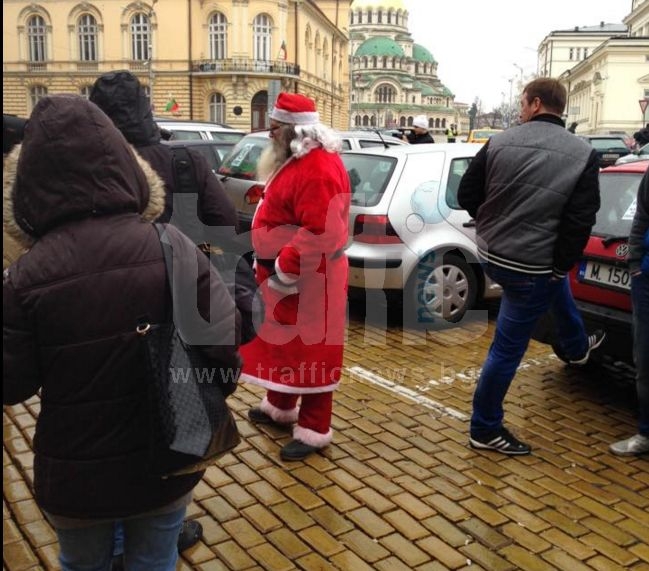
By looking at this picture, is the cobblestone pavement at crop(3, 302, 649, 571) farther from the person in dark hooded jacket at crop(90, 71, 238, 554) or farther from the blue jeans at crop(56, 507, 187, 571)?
the blue jeans at crop(56, 507, 187, 571)

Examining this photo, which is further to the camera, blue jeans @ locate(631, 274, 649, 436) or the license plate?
the license plate

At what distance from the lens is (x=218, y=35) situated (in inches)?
2329

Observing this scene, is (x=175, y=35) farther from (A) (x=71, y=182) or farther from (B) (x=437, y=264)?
(A) (x=71, y=182)

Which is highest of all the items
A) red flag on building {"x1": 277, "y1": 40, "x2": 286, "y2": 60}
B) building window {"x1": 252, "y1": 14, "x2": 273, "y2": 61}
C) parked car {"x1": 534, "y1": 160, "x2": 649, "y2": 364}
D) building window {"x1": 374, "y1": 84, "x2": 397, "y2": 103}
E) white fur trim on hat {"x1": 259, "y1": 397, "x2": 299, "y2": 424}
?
building window {"x1": 374, "y1": 84, "x2": 397, "y2": 103}

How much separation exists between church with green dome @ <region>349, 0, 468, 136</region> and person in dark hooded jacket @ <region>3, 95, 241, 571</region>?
135 m

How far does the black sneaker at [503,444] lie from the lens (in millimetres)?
4312

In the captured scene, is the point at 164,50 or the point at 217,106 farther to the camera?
the point at 217,106

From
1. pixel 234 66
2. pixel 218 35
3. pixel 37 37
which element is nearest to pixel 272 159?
pixel 234 66

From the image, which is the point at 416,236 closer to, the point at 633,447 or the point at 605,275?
the point at 605,275

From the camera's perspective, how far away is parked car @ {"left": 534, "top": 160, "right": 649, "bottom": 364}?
4.73m

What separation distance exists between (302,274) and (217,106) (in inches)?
2305

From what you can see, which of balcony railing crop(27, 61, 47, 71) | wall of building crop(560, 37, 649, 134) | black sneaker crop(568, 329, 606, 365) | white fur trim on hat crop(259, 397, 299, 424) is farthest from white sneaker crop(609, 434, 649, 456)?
wall of building crop(560, 37, 649, 134)

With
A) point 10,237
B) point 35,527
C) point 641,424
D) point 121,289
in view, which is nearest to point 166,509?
point 121,289

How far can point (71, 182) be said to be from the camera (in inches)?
78.2
